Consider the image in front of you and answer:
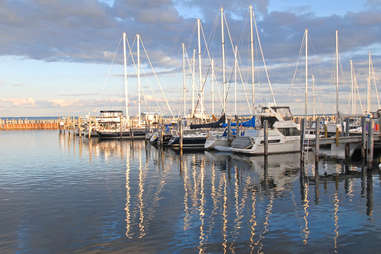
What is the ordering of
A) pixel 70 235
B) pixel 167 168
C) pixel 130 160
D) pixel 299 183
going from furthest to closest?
pixel 130 160
pixel 167 168
pixel 299 183
pixel 70 235

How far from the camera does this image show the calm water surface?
10133 mm

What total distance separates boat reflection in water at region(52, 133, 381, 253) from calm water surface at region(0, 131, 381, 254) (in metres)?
0.03

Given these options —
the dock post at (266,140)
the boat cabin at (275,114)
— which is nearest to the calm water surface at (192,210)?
the dock post at (266,140)

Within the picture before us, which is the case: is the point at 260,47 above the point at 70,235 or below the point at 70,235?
above

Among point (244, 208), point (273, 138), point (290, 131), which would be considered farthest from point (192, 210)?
point (290, 131)

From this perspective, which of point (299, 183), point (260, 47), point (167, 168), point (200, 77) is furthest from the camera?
point (200, 77)

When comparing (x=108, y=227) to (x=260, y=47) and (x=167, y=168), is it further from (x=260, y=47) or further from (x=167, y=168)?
(x=260, y=47)

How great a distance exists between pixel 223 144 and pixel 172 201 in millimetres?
19601

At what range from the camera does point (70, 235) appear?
1098 cm

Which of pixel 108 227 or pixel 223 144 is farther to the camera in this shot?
pixel 223 144

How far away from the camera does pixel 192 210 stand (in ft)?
44.1

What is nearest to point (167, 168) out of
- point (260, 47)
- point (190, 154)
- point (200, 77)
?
point (190, 154)

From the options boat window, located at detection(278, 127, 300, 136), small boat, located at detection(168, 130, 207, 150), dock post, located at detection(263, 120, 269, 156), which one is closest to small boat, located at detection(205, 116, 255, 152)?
small boat, located at detection(168, 130, 207, 150)

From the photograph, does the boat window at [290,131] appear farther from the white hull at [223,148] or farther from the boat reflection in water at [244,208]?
the boat reflection in water at [244,208]
